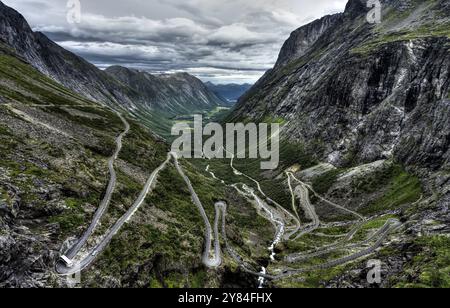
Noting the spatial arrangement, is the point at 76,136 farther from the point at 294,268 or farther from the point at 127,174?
the point at 294,268

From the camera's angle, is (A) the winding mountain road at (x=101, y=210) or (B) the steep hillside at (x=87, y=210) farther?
(A) the winding mountain road at (x=101, y=210)

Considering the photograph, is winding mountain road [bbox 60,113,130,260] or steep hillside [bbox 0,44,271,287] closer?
steep hillside [bbox 0,44,271,287]

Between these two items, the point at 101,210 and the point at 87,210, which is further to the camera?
the point at 101,210

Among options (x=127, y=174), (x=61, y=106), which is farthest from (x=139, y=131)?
(x=127, y=174)

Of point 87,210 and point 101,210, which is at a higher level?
point 87,210

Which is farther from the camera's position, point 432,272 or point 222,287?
point 222,287

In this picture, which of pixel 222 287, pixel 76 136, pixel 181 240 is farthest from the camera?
pixel 76 136

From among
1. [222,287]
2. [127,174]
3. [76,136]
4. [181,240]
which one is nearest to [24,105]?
[76,136]
